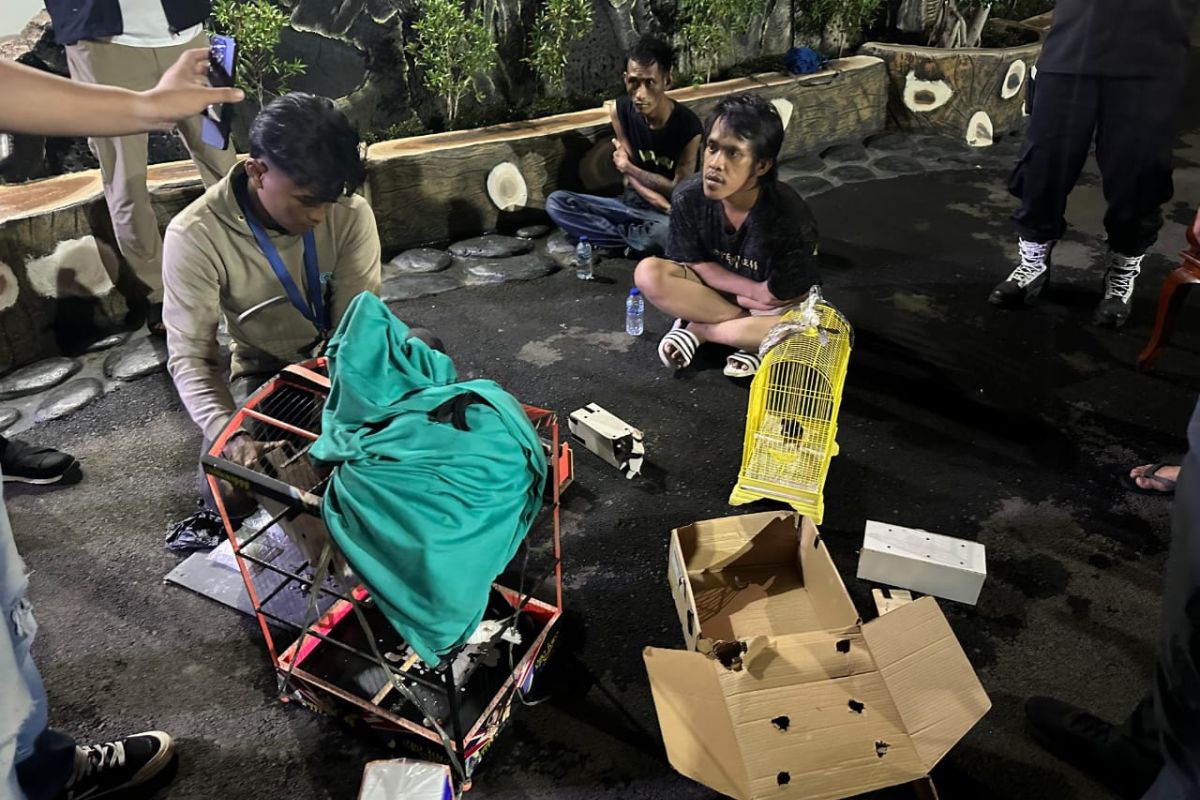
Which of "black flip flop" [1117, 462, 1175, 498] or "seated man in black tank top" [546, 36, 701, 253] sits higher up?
"seated man in black tank top" [546, 36, 701, 253]

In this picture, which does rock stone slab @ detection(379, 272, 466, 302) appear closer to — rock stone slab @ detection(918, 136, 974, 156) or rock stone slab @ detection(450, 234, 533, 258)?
rock stone slab @ detection(450, 234, 533, 258)

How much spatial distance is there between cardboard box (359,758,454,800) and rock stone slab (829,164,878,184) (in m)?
4.48

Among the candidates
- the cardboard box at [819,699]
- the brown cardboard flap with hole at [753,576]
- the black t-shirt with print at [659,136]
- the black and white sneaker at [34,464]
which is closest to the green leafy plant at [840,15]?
the black t-shirt with print at [659,136]

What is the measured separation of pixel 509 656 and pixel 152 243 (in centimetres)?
249

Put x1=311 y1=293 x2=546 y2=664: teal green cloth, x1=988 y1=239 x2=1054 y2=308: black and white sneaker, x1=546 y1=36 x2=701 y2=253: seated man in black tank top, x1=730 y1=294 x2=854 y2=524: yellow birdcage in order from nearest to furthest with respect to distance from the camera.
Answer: x1=311 y1=293 x2=546 y2=664: teal green cloth, x1=730 y1=294 x2=854 y2=524: yellow birdcage, x1=988 y1=239 x2=1054 y2=308: black and white sneaker, x1=546 y1=36 x2=701 y2=253: seated man in black tank top

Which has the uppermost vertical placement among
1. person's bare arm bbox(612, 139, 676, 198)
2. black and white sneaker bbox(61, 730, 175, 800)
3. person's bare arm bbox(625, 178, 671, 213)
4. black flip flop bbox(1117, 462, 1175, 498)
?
person's bare arm bbox(612, 139, 676, 198)

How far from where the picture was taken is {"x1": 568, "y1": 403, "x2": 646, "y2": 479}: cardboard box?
2.85 metres

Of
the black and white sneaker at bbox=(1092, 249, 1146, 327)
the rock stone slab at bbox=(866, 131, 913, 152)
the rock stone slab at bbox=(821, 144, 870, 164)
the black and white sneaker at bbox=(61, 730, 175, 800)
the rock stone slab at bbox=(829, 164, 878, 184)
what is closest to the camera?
the black and white sneaker at bbox=(61, 730, 175, 800)

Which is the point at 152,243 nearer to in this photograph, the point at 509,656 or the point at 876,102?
the point at 509,656

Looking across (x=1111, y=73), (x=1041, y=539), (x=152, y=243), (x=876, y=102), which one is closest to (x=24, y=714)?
(x=1041, y=539)

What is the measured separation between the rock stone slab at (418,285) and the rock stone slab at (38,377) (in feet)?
4.29

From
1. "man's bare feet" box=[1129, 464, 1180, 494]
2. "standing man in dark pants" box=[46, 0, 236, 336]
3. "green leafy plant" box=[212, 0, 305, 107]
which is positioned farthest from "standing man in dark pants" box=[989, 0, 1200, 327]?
"green leafy plant" box=[212, 0, 305, 107]

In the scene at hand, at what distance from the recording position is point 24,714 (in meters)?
1.15

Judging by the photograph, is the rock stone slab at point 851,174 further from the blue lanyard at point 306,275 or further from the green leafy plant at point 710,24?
the blue lanyard at point 306,275
